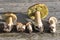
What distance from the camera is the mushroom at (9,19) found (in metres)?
1.89

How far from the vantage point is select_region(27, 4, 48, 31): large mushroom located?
76.1 inches

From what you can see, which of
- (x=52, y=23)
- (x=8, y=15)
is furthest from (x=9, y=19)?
(x=52, y=23)

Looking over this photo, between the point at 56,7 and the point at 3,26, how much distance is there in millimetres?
497

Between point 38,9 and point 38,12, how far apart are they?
1.0 inches

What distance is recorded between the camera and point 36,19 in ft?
6.38

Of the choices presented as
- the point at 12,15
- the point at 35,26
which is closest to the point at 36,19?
the point at 35,26

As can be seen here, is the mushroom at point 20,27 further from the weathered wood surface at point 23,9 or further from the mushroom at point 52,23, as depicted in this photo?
the mushroom at point 52,23

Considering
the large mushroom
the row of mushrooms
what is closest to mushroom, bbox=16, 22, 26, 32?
the row of mushrooms

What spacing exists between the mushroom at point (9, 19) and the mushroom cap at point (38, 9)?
0.13 metres

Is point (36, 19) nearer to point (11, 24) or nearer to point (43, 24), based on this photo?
point (43, 24)

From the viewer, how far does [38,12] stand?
196cm

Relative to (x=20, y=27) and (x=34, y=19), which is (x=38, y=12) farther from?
(x=20, y=27)

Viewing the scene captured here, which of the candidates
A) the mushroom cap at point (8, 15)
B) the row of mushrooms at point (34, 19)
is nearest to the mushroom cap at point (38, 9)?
the row of mushrooms at point (34, 19)

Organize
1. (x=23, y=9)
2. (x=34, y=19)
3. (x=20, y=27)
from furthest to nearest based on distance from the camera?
(x=23, y=9), (x=34, y=19), (x=20, y=27)
